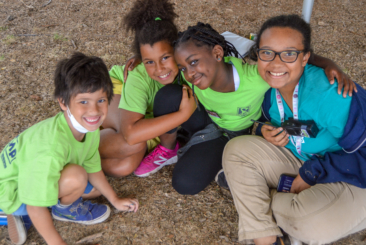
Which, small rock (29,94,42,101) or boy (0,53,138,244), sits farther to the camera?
small rock (29,94,42,101)

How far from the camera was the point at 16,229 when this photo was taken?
1785 millimetres

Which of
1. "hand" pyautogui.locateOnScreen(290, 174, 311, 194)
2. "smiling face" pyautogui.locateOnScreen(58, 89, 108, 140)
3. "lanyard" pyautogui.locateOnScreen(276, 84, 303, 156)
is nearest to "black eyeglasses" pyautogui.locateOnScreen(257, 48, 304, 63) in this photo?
"lanyard" pyautogui.locateOnScreen(276, 84, 303, 156)

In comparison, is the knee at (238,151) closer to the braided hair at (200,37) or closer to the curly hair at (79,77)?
the braided hair at (200,37)

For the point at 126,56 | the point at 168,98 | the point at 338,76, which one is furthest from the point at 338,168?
the point at 126,56

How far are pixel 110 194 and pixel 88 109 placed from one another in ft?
2.16

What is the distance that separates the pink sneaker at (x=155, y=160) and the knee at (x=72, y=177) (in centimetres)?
62

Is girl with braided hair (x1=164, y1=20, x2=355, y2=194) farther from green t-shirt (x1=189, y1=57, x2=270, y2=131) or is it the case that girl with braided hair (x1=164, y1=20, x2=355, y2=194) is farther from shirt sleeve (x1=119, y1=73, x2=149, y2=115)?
shirt sleeve (x1=119, y1=73, x2=149, y2=115)

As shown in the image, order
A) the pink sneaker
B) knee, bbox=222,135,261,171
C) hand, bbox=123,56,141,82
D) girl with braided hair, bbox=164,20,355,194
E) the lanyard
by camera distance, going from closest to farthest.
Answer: the lanyard, girl with braided hair, bbox=164,20,355,194, knee, bbox=222,135,261,171, hand, bbox=123,56,141,82, the pink sneaker

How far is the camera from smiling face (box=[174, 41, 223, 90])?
70.0 inches

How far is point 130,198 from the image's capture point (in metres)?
2.07

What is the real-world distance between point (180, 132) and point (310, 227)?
124cm

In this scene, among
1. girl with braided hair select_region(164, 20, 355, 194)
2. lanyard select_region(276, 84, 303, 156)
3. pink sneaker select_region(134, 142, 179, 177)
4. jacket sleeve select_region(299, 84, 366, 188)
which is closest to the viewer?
jacket sleeve select_region(299, 84, 366, 188)

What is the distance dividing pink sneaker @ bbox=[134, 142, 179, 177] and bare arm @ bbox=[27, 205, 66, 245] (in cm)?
78

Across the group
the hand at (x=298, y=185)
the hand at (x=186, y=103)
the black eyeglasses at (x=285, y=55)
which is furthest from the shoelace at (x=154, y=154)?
Result: the black eyeglasses at (x=285, y=55)
